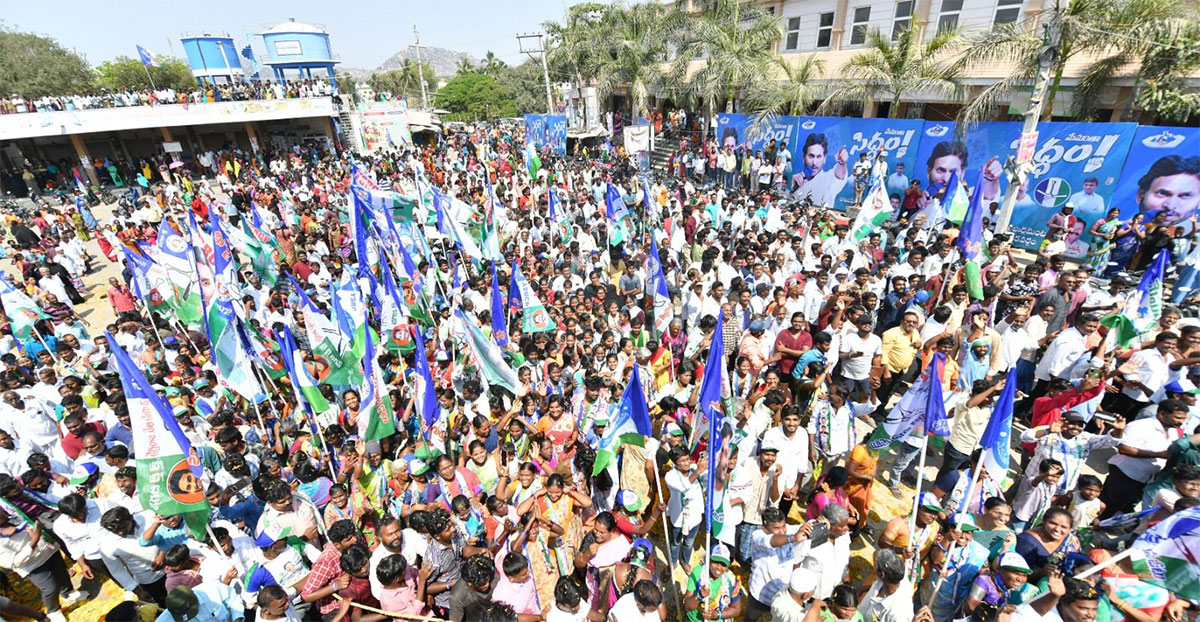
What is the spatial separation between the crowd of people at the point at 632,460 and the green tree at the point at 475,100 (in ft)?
185

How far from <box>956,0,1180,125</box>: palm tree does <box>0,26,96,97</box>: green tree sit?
61985mm

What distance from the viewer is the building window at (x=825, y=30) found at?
20.4m

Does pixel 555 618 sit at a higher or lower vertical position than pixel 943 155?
lower

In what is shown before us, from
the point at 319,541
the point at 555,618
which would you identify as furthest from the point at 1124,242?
the point at 319,541

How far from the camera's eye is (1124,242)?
9.23m

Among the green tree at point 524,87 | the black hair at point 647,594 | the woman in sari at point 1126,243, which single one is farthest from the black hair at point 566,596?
the green tree at point 524,87

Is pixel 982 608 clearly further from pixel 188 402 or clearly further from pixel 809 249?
pixel 188 402

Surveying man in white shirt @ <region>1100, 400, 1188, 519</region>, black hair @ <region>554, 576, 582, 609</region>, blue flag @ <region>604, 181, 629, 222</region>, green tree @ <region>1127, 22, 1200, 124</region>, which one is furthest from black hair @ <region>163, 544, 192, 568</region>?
green tree @ <region>1127, 22, 1200, 124</region>

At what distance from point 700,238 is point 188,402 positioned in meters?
8.31

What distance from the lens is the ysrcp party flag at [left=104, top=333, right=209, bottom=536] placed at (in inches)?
158

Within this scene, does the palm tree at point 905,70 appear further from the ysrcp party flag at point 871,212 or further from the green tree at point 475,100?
the green tree at point 475,100

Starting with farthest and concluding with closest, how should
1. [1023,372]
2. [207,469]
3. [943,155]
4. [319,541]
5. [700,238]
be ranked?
[943,155] → [700,238] → [1023,372] → [207,469] → [319,541]

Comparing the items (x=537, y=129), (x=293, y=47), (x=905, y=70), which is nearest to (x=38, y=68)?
(x=293, y=47)

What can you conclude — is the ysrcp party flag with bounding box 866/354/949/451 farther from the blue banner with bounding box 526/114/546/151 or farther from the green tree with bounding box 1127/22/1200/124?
the blue banner with bounding box 526/114/546/151
